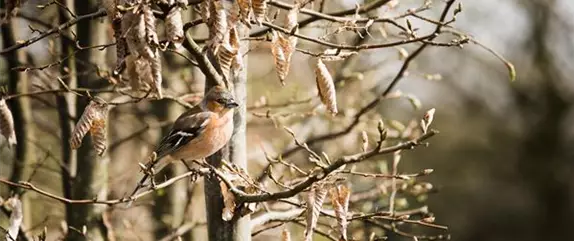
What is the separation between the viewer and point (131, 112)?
6.46 m

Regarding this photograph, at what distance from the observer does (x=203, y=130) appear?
3.83m

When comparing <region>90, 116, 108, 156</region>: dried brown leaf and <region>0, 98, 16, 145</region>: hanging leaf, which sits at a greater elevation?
<region>0, 98, 16, 145</region>: hanging leaf

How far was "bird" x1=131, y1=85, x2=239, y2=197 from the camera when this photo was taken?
360 cm

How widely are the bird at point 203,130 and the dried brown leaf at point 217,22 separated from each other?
→ 0.71 meters

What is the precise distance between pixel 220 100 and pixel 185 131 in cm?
50

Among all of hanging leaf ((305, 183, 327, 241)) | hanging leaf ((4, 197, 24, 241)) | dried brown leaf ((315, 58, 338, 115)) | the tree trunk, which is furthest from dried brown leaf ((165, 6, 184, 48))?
the tree trunk

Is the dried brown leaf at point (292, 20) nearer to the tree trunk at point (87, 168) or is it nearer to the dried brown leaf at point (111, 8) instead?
the dried brown leaf at point (111, 8)

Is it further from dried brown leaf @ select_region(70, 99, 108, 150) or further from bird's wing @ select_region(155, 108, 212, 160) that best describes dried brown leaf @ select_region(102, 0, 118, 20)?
bird's wing @ select_region(155, 108, 212, 160)

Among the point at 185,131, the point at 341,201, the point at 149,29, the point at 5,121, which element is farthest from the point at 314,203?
the point at 185,131

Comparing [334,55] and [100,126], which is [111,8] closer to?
[100,126]

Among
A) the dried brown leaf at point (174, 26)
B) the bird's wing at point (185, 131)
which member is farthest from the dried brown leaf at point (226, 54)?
the bird's wing at point (185, 131)

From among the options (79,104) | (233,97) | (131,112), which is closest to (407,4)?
(131,112)

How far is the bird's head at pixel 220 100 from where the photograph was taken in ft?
11.6

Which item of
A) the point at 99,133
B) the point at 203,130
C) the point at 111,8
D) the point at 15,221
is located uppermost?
the point at 111,8
